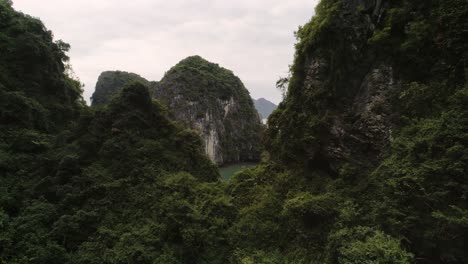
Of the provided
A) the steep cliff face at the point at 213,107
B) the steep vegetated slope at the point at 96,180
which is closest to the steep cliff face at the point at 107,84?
the steep cliff face at the point at 213,107

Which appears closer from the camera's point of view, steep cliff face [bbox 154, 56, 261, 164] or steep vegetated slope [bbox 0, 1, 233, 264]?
steep vegetated slope [bbox 0, 1, 233, 264]

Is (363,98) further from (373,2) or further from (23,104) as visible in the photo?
(23,104)

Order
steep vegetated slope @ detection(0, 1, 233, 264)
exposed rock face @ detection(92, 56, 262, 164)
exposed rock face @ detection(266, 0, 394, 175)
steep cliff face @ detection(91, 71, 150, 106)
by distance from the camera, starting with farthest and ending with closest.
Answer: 1. steep cliff face @ detection(91, 71, 150, 106)
2. exposed rock face @ detection(92, 56, 262, 164)
3. exposed rock face @ detection(266, 0, 394, 175)
4. steep vegetated slope @ detection(0, 1, 233, 264)

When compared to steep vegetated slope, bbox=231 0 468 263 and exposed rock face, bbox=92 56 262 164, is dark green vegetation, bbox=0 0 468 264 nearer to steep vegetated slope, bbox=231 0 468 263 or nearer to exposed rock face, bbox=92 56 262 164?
steep vegetated slope, bbox=231 0 468 263

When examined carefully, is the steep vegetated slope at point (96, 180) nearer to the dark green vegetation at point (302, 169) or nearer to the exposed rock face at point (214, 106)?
the dark green vegetation at point (302, 169)

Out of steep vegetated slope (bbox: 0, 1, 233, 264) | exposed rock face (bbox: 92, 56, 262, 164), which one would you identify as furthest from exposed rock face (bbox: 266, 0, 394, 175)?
exposed rock face (bbox: 92, 56, 262, 164)
